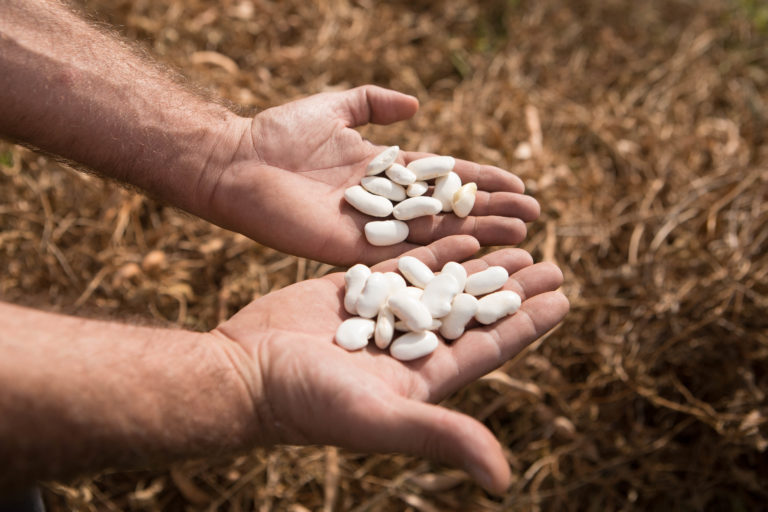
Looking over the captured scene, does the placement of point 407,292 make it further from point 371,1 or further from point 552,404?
point 371,1

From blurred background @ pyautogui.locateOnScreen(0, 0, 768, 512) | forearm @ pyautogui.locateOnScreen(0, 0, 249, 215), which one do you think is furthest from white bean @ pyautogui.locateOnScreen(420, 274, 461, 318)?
forearm @ pyautogui.locateOnScreen(0, 0, 249, 215)

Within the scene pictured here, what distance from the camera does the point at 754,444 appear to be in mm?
1593

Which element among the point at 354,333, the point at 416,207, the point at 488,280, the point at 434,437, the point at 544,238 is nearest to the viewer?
the point at 434,437

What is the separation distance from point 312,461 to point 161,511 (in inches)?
14.9

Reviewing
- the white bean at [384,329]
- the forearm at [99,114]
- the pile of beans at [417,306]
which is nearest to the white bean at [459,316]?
the pile of beans at [417,306]

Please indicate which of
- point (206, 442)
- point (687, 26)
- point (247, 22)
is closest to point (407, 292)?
point (206, 442)

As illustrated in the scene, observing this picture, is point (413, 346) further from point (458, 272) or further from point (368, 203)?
point (368, 203)

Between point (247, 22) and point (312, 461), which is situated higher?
point (247, 22)

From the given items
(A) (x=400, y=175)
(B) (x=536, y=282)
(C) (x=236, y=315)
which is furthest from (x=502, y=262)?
(C) (x=236, y=315)

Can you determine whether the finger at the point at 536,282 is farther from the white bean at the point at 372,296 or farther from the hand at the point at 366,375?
the white bean at the point at 372,296

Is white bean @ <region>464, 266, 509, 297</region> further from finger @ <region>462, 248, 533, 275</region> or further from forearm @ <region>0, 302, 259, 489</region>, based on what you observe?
forearm @ <region>0, 302, 259, 489</region>

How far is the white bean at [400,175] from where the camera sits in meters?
1.54

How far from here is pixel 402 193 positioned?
155 centimetres

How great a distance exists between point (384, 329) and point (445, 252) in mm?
263
